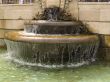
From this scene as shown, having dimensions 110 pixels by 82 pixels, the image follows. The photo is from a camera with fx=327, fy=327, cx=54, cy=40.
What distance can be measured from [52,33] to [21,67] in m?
1.46

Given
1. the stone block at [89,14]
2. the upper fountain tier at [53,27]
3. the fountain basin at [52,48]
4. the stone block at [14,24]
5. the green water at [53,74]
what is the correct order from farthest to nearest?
the stone block at [14,24] → the stone block at [89,14] → the upper fountain tier at [53,27] → the fountain basin at [52,48] → the green water at [53,74]

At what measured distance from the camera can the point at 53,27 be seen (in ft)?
29.7

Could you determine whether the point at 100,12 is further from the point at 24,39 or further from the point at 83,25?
the point at 24,39

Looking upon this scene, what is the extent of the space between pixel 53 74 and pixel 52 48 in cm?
77

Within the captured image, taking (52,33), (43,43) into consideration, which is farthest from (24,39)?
(52,33)

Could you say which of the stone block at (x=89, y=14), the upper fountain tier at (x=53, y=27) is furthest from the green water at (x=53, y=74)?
the stone block at (x=89, y=14)

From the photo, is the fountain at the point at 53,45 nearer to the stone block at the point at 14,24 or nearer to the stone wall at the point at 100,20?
the stone wall at the point at 100,20

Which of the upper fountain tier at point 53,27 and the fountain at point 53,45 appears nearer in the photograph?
the fountain at point 53,45

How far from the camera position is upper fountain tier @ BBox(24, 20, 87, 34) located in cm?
908

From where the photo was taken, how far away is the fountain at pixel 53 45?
810cm

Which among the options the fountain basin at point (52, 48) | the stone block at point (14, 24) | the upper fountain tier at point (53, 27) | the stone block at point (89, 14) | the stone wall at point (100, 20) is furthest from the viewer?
the stone block at point (14, 24)

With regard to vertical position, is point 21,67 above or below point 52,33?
below

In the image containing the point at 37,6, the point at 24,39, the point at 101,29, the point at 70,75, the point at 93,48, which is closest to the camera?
the point at 70,75

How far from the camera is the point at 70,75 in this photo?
7.52 metres
